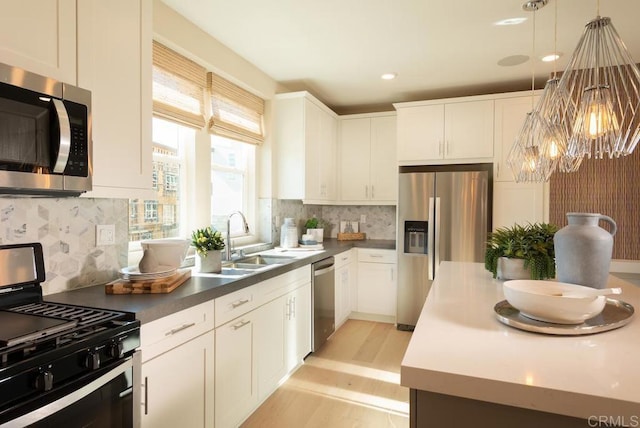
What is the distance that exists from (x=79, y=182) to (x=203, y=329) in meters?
0.85

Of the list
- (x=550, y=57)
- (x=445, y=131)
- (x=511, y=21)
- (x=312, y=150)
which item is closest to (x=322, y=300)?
(x=312, y=150)

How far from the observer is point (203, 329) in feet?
5.91

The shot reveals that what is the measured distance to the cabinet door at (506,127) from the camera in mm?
3576

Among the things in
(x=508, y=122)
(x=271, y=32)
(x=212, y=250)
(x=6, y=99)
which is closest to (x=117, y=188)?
(x=6, y=99)

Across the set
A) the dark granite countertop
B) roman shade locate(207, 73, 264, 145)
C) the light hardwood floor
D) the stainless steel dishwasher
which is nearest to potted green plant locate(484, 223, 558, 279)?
the light hardwood floor

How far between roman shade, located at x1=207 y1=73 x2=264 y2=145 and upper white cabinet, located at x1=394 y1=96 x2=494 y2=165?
1514 mm

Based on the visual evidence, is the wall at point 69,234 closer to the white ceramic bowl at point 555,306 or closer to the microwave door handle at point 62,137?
the microwave door handle at point 62,137

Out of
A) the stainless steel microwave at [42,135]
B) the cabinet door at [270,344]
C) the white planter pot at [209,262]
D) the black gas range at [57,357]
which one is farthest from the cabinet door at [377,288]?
the stainless steel microwave at [42,135]

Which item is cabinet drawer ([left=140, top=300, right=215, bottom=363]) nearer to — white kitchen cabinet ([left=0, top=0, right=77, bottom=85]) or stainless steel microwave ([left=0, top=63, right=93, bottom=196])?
stainless steel microwave ([left=0, top=63, right=93, bottom=196])

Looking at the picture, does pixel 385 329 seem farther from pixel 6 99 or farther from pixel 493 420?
pixel 6 99

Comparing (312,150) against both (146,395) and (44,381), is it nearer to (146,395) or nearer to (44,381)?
(146,395)

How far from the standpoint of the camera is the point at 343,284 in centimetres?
387

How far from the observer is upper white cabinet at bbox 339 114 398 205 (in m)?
4.35

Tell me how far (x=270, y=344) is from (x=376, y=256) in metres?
1.93
